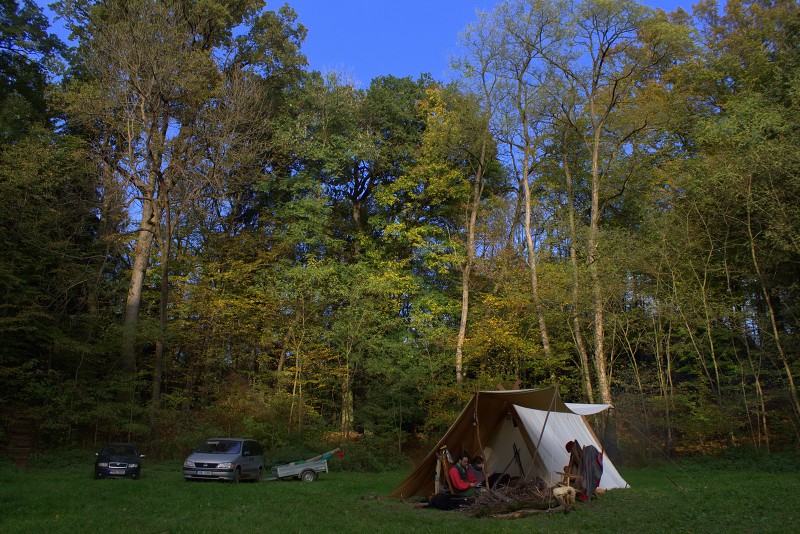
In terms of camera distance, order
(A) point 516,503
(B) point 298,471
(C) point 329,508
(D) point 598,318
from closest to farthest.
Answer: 1. (A) point 516,503
2. (C) point 329,508
3. (B) point 298,471
4. (D) point 598,318

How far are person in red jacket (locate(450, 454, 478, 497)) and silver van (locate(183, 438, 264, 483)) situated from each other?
685 centimetres

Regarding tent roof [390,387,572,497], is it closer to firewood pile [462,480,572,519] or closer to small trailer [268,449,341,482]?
firewood pile [462,480,572,519]

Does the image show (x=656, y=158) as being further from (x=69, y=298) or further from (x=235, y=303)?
(x=69, y=298)

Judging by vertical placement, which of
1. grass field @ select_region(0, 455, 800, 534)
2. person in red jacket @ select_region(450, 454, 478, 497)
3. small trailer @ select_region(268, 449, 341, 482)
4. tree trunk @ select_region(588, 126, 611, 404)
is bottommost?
small trailer @ select_region(268, 449, 341, 482)

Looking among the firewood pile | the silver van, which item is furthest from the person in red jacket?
the silver van

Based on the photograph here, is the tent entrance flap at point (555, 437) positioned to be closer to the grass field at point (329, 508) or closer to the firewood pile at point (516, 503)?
the grass field at point (329, 508)

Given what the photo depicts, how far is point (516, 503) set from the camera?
10250 mm

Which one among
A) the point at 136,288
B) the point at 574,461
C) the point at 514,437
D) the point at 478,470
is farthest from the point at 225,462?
the point at 136,288

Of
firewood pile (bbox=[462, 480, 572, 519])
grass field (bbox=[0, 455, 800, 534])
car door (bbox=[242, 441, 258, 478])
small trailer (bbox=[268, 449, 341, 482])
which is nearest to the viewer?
grass field (bbox=[0, 455, 800, 534])

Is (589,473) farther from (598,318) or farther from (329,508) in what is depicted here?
(598,318)

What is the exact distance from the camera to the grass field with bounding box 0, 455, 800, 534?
8.62 m

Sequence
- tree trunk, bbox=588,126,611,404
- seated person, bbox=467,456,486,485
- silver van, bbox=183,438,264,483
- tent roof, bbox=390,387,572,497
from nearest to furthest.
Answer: seated person, bbox=467,456,486,485 → tent roof, bbox=390,387,572,497 → silver van, bbox=183,438,264,483 → tree trunk, bbox=588,126,611,404

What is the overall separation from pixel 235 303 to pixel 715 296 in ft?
65.7

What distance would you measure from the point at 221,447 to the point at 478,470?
7887mm
